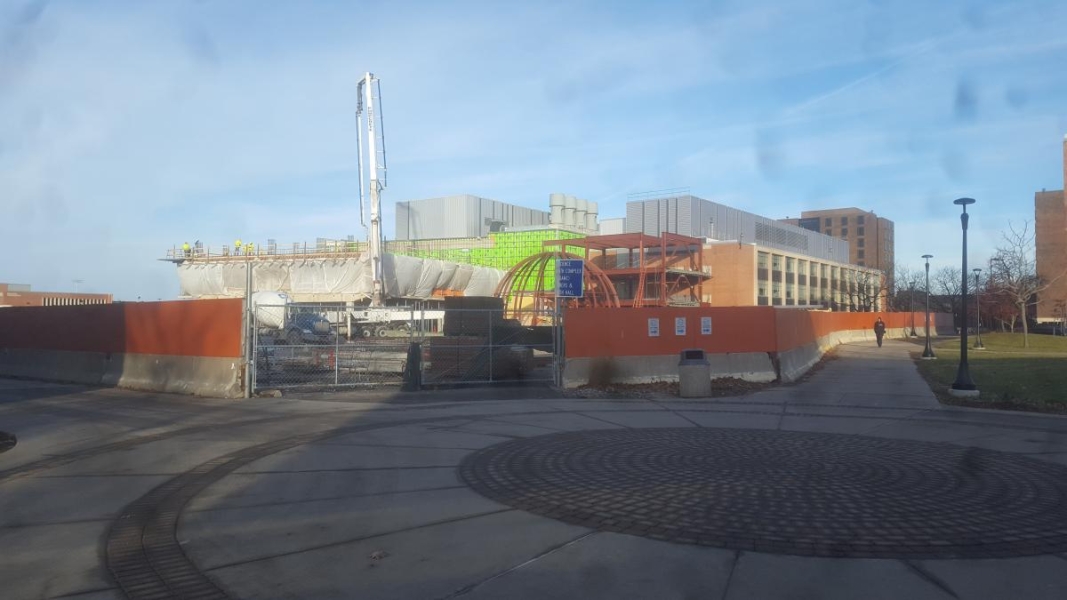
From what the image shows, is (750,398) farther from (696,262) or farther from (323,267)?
(323,267)

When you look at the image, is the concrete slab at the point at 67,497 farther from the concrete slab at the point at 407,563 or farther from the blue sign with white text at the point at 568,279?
the blue sign with white text at the point at 568,279

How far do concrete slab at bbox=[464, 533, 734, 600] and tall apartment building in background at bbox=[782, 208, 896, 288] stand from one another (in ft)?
Result: 512

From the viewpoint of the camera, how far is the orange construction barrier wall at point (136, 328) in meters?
18.4

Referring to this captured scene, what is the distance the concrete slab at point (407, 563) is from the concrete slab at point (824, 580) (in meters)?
1.61

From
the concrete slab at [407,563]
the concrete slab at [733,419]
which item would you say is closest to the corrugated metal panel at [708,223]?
the concrete slab at [733,419]

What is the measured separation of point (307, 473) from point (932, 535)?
6.76 m

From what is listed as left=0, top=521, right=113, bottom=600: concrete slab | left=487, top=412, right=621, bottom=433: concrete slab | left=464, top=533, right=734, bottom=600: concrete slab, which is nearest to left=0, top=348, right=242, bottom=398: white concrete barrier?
left=487, top=412, right=621, bottom=433: concrete slab

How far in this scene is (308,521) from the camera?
760 cm

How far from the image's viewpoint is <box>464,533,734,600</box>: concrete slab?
5715 mm

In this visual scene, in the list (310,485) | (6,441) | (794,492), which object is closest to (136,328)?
(6,441)

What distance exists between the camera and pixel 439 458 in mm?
10766

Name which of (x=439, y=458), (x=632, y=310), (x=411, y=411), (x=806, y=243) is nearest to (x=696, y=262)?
(x=806, y=243)

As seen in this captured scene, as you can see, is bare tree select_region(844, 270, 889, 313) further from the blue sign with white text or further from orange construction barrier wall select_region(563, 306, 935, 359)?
the blue sign with white text

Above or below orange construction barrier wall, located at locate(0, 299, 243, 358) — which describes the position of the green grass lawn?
below
